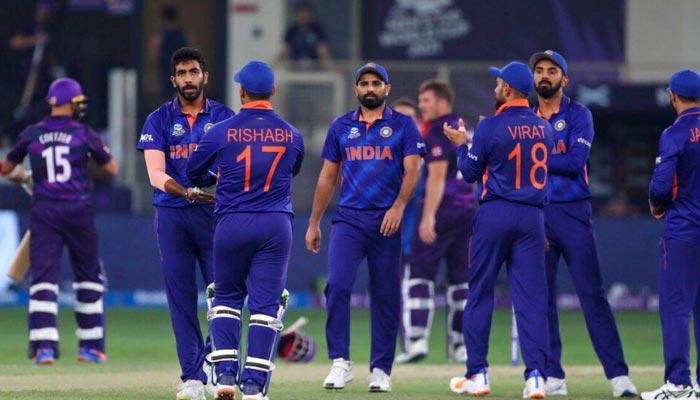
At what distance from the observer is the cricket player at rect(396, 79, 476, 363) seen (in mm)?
16266

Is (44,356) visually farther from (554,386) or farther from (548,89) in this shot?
(548,89)

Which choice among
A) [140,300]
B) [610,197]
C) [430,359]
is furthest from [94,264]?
[610,197]

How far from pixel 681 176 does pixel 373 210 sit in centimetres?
247

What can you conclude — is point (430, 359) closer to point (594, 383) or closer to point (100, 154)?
point (594, 383)

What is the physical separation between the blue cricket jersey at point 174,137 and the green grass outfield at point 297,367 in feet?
5.09

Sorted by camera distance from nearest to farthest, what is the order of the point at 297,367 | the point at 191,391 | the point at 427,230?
1. the point at 191,391
2. the point at 297,367
3. the point at 427,230

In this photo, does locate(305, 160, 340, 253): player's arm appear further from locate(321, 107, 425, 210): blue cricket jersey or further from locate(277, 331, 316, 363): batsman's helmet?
locate(277, 331, 316, 363): batsman's helmet

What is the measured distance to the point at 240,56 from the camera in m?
26.9

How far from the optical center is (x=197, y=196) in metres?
11.7

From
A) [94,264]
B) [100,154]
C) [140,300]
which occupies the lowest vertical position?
[140,300]

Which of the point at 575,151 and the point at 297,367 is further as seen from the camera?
the point at 297,367

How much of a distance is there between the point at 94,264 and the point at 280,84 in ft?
27.2

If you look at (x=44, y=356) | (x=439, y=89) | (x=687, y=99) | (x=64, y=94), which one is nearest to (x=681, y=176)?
(x=687, y=99)

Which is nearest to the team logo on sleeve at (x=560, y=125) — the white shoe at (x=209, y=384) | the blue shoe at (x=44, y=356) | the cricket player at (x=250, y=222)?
the cricket player at (x=250, y=222)
